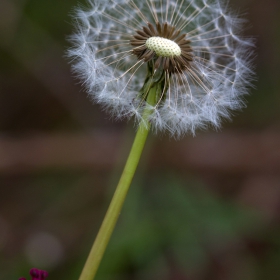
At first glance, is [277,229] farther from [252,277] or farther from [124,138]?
[124,138]

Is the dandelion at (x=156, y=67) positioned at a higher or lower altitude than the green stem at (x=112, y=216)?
higher

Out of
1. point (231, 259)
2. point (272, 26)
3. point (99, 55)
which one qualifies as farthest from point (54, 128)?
point (99, 55)

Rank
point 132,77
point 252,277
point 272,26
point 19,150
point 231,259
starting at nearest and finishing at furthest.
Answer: point 132,77
point 252,277
point 231,259
point 19,150
point 272,26

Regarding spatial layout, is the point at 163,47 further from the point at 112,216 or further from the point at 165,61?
the point at 112,216

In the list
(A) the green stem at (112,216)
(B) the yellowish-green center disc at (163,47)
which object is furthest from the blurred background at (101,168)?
(A) the green stem at (112,216)

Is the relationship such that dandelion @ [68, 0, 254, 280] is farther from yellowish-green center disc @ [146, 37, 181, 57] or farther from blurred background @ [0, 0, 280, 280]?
blurred background @ [0, 0, 280, 280]

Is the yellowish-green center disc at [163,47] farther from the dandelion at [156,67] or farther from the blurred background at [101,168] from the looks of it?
the blurred background at [101,168]
